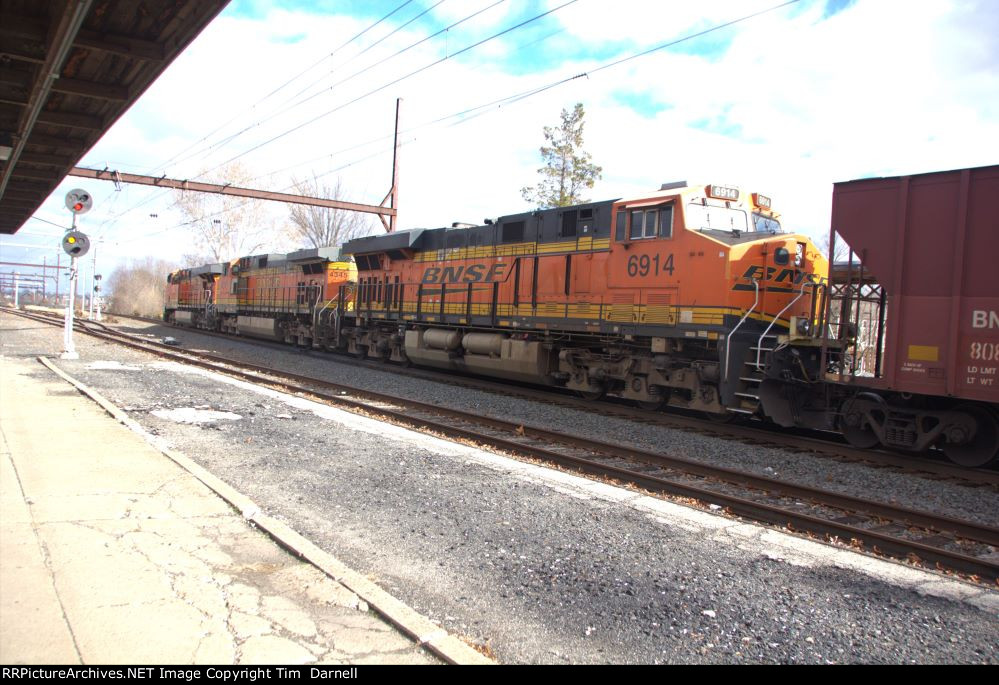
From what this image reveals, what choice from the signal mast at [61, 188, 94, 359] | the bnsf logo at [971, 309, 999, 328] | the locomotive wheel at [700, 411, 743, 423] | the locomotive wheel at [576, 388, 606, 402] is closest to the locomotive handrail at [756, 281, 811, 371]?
the locomotive wheel at [700, 411, 743, 423]

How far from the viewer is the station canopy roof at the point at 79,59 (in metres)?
7.27

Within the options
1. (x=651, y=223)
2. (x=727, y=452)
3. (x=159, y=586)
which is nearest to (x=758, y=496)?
(x=727, y=452)

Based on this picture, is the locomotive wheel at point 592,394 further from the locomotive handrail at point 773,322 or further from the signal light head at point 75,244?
the signal light head at point 75,244

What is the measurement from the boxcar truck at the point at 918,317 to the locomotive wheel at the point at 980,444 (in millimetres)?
13

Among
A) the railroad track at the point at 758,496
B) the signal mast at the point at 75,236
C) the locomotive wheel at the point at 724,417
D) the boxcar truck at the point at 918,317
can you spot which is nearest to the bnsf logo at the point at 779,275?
the boxcar truck at the point at 918,317

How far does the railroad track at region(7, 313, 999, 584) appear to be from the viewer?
5605 mm

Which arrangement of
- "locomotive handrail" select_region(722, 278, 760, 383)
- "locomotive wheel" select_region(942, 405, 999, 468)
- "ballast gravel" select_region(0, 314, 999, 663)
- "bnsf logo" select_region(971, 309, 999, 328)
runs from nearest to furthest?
"ballast gravel" select_region(0, 314, 999, 663), "bnsf logo" select_region(971, 309, 999, 328), "locomotive wheel" select_region(942, 405, 999, 468), "locomotive handrail" select_region(722, 278, 760, 383)

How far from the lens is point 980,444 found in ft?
27.9

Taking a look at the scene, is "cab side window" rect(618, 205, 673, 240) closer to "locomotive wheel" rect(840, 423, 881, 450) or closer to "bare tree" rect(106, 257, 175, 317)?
"locomotive wheel" rect(840, 423, 881, 450)

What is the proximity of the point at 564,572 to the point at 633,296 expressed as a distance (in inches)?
328

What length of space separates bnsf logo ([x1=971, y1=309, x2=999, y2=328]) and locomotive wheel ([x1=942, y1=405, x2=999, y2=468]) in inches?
47.4

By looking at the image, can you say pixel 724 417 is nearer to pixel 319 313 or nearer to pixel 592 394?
pixel 592 394

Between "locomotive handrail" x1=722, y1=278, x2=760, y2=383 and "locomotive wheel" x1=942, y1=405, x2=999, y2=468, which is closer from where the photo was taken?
"locomotive wheel" x1=942, y1=405, x2=999, y2=468

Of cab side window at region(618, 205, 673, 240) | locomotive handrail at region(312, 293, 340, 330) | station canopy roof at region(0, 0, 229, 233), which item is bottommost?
locomotive handrail at region(312, 293, 340, 330)
